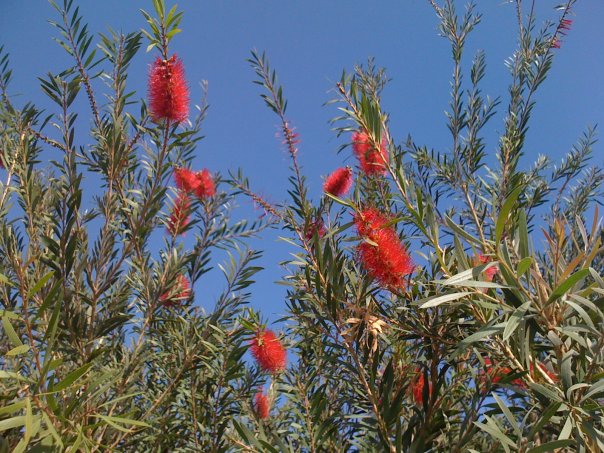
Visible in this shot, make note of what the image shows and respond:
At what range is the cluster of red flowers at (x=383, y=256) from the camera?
121 cm

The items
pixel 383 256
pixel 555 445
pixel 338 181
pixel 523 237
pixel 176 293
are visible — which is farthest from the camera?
pixel 338 181

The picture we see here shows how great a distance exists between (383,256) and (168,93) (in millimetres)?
807

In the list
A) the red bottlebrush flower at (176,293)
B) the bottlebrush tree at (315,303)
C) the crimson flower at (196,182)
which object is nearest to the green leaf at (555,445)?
the bottlebrush tree at (315,303)

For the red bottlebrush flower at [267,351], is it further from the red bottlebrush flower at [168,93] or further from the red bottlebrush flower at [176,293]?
the red bottlebrush flower at [168,93]

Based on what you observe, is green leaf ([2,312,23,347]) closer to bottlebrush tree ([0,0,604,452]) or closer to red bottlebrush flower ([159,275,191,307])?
→ bottlebrush tree ([0,0,604,452])

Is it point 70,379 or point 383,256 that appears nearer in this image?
point 70,379

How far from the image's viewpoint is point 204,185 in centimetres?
203

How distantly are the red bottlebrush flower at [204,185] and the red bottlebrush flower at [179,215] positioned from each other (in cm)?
16

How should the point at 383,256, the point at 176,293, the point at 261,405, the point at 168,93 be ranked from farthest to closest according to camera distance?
the point at 261,405
the point at 176,293
the point at 168,93
the point at 383,256

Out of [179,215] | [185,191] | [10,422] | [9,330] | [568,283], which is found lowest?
→ [10,422]

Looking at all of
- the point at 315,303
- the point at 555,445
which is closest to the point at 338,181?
the point at 315,303

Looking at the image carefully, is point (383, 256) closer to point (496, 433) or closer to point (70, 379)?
point (496, 433)

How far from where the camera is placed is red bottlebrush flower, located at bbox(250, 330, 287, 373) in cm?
167

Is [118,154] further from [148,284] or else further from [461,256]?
[461,256]
